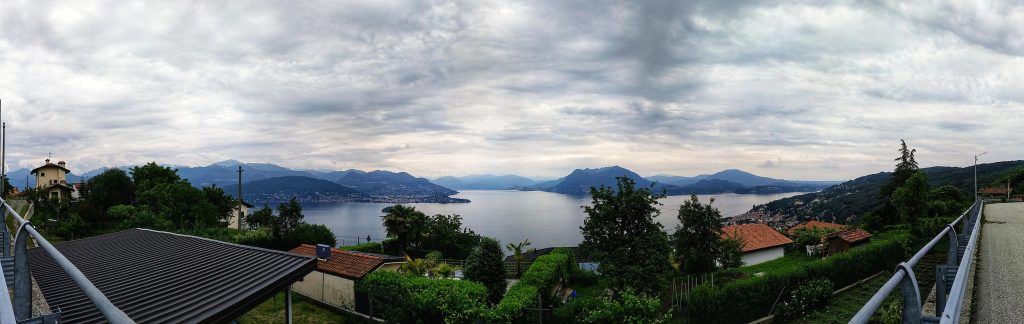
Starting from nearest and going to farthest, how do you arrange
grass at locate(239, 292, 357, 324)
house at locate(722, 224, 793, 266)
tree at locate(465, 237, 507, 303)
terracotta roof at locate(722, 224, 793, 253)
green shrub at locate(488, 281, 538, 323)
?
green shrub at locate(488, 281, 538, 323) < grass at locate(239, 292, 357, 324) < tree at locate(465, 237, 507, 303) < house at locate(722, 224, 793, 266) < terracotta roof at locate(722, 224, 793, 253)

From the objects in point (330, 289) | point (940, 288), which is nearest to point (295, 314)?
point (330, 289)

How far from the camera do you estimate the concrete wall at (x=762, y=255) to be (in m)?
33.8

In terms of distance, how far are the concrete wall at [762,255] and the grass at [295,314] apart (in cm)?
2739

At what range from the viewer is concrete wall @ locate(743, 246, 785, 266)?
33781 mm

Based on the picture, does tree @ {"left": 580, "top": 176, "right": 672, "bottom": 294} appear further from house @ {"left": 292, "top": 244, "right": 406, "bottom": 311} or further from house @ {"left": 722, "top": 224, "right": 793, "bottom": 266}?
house @ {"left": 722, "top": 224, "right": 793, "bottom": 266}

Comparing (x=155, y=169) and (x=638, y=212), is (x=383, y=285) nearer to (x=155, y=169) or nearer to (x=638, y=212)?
(x=638, y=212)

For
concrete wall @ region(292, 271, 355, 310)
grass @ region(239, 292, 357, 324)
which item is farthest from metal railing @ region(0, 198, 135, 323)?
concrete wall @ region(292, 271, 355, 310)

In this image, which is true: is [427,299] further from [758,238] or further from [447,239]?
[758,238]

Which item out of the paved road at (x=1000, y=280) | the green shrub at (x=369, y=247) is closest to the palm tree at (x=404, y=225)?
the green shrub at (x=369, y=247)

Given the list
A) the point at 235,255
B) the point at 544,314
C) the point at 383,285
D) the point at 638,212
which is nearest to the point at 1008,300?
the point at 544,314

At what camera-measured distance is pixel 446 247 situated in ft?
125

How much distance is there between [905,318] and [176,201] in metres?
47.0

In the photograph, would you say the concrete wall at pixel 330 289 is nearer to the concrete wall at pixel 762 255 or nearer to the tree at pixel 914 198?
the concrete wall at pixel 762 255

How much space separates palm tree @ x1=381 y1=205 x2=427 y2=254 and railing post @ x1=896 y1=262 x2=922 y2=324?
34670mm
